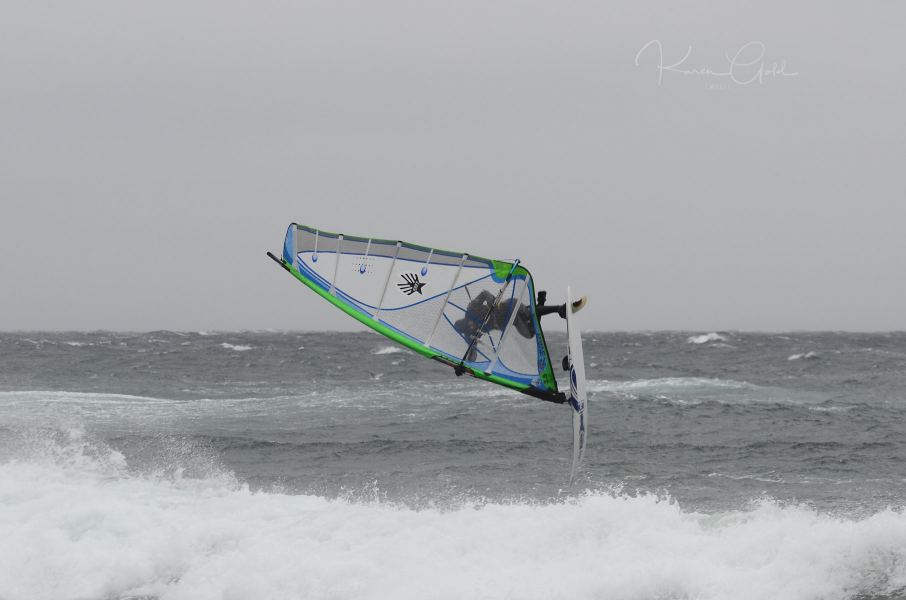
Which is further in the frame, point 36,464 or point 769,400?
point 769,400

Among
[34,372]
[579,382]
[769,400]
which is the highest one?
[579,382]

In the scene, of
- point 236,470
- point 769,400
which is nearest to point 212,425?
point 236,470

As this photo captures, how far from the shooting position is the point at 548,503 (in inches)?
500

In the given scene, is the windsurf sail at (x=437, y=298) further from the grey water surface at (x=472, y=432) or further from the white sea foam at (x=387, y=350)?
the white sea foam at (x=387, y=350)

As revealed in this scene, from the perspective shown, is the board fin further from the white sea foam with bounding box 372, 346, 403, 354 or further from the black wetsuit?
the white sea foam with bounding box 372, 346, 403, 354

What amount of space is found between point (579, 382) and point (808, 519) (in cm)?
389

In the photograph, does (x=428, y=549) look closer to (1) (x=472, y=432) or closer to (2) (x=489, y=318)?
(2) (x=489, y=318)

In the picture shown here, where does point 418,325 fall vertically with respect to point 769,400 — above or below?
above

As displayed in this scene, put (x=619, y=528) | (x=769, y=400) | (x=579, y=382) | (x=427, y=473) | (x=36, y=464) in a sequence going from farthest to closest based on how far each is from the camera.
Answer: (x=769, y=400) < (x=427, y=473) < (x=36, y=464) < (x=619, y=528) < (x=579, y=382)

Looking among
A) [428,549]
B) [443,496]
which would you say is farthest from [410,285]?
[443,496]

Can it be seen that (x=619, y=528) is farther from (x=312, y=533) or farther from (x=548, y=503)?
(x=312, y=533)

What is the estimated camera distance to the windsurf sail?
9.07 m

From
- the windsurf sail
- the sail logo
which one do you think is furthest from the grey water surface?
the sail logo

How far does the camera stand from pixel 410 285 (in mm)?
9250
